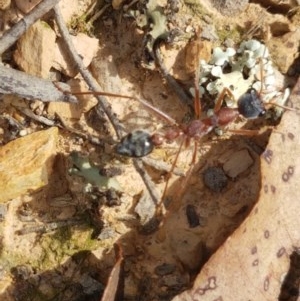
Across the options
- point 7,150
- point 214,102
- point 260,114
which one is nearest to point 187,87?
point 214,102

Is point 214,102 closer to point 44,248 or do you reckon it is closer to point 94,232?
point 94,232

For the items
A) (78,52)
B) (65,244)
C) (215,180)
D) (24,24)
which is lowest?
(65,244)

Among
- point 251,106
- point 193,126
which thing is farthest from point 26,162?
point 251,106

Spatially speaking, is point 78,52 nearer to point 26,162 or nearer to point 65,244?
point 26,162

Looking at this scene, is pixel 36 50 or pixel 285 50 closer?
pixel 36 50

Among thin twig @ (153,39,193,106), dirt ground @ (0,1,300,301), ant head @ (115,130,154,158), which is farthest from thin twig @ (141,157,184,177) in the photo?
thin twig @ (153,39,193,106)
